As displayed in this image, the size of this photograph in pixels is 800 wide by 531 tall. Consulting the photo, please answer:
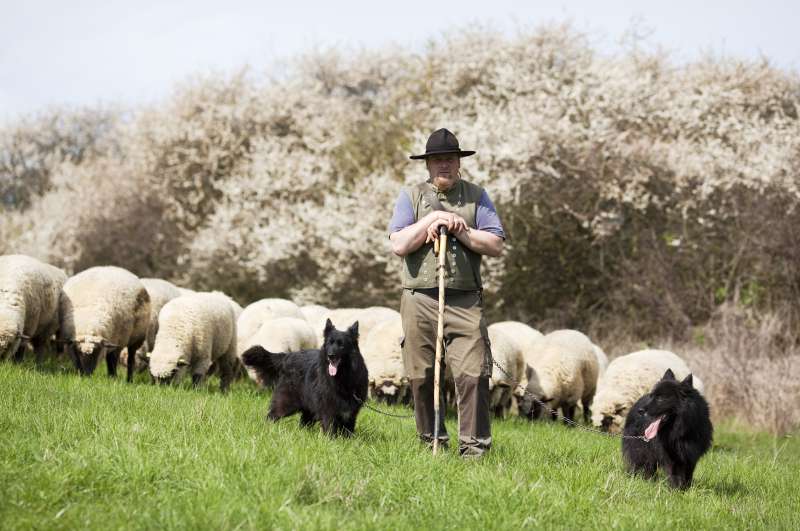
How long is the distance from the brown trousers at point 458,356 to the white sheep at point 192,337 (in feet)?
16.2

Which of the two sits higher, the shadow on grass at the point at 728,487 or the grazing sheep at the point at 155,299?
the grazing sheep at the point at 155,299

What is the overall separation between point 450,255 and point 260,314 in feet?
28.8

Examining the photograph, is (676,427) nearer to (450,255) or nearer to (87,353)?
(450,255)

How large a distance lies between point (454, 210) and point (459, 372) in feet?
4.48

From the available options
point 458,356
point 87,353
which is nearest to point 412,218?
point 458,356

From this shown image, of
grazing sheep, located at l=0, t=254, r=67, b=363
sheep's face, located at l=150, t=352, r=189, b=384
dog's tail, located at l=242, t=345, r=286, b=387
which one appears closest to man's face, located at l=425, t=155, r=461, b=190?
dog's tail, located at l=242, t=345, r=286, b=387

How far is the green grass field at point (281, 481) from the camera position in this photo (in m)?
4.46

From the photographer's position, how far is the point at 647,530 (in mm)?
5023

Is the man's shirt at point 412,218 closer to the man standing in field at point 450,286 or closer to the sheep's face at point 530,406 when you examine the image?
the man standing in field at point 450,286

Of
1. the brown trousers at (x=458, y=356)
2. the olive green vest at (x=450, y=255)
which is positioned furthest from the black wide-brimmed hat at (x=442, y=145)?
the brown trousers at (x=458, y=356)

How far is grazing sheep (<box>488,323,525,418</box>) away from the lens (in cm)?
1262

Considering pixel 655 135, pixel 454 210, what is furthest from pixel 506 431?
pixel 655 135

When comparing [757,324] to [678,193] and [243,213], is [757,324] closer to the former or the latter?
[678,193]

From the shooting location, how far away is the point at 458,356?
666cm
